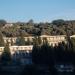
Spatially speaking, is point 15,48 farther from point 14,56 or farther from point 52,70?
point 52,70

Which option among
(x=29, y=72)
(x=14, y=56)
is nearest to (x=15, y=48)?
(x=14, y=56)

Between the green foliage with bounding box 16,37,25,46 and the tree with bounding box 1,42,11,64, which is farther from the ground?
the green foliage with bounding box 16,37,25,46

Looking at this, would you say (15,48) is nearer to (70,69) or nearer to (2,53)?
(2,53)

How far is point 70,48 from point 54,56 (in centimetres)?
239

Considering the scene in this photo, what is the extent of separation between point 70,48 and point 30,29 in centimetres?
2432

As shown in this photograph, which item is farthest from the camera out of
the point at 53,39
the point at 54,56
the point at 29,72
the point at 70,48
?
the point at 53,39

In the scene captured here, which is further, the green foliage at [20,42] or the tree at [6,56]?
the green foliage at [20,42]

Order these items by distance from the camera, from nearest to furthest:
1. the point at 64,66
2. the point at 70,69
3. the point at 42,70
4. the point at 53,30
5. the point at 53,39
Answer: the point at 42,70
the point at 70,69
the point at 64,66
the point at 53,39
the point at 53,30

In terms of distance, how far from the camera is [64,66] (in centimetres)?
2481

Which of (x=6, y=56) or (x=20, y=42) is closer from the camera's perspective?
(x=6, y=56)

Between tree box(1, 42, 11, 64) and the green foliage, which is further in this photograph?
the green foliage

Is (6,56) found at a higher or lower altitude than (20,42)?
lower

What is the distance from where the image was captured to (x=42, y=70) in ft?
69.2

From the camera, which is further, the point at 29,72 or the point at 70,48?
the point at 70,48
